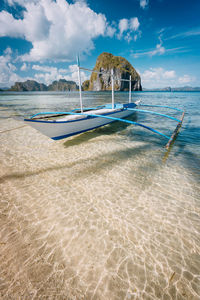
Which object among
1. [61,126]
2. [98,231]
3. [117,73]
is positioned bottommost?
[98,231]

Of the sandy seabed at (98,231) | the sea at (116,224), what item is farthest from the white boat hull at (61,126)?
the sandy seabed at (98,231)

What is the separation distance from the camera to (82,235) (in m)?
2.70

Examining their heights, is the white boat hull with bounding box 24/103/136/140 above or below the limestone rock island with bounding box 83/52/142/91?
below

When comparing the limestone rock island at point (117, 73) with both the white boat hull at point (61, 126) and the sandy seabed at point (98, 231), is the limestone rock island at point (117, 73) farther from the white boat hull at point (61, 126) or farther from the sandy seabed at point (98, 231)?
the sandy seabed at point (98, 231)

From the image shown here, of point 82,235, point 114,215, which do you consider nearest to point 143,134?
point 114,215

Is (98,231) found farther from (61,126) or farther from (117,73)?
(117,73)

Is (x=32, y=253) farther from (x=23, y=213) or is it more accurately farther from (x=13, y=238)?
(x=23, y=213)

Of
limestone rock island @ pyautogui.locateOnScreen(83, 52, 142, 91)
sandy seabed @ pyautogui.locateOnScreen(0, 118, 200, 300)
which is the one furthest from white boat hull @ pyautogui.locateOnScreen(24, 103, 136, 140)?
limestone rock island @ pyautogui.locateOnScreen(83, 52, 142, 91)

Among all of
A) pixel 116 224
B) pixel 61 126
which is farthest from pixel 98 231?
pixel 61 126

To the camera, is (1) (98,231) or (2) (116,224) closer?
(1) (98,231)

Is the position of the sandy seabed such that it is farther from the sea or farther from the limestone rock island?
the limestone rock island

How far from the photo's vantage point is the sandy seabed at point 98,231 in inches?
78.3

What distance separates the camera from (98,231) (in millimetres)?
2777

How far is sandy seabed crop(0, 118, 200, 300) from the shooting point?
199 centimetres
